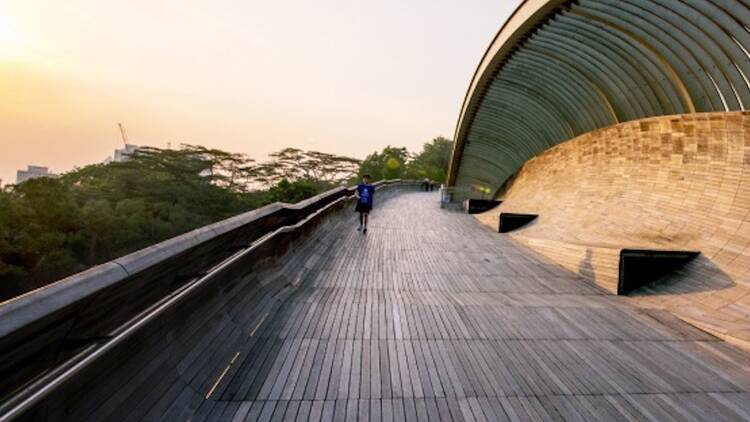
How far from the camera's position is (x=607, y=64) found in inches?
623

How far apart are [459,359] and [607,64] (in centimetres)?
1714

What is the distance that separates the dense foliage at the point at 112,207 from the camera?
26.0 metres

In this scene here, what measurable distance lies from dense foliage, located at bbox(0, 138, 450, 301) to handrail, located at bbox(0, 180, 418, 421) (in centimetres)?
3030

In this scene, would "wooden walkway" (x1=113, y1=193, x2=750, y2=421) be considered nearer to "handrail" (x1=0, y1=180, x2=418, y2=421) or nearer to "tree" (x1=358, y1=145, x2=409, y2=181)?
"handrail" (x1=0, y1=180, x2=418, y2=421)

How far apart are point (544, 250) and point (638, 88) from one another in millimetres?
10079

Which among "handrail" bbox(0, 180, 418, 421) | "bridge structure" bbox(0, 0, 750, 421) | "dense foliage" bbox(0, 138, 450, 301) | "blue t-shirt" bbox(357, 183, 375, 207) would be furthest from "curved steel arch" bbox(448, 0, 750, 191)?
"dense foliage" bbox(0, 138, 450, 301)

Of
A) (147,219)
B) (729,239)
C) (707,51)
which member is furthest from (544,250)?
(147,219)

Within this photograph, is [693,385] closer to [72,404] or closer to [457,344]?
[457,344]

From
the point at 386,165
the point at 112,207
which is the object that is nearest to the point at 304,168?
the point at 386,165

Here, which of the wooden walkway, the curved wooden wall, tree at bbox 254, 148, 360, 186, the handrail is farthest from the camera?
tree at bbox 254, 148, 360, 186

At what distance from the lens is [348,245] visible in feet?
32.8

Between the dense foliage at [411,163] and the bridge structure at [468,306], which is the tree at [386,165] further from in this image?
the bridge structure at [468,306]

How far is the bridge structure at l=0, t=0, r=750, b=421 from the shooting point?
237 cm

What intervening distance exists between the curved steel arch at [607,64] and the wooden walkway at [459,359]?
9113mm
